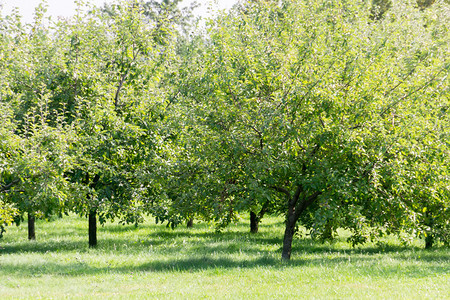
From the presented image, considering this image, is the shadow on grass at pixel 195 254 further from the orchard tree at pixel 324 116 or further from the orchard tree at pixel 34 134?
the orchard tree at pixel 34 134

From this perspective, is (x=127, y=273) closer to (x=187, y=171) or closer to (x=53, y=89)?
(x=187, y=171)

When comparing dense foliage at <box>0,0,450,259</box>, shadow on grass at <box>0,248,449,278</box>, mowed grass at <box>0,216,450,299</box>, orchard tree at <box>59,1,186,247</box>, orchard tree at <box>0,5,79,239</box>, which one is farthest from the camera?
orchard tree at <box>59,1,186,247</box>

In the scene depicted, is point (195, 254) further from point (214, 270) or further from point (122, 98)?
point (122, 98)

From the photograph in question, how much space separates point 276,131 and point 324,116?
1494 mm

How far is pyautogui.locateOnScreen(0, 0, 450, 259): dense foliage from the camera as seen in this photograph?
38.9 ft

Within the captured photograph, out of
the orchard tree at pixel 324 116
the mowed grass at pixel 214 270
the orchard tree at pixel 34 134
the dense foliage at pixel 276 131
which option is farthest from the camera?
the orchard tree at pixel 34 134

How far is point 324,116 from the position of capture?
41.5ft

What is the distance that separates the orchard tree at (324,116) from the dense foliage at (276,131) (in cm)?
5

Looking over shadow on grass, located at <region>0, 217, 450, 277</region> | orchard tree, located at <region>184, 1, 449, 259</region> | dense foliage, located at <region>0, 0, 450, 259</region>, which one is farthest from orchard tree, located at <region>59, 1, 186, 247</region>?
orchard tree, located at <region>184, 1, 449, 259</region>

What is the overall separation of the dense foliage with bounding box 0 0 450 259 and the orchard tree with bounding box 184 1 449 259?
53 mm

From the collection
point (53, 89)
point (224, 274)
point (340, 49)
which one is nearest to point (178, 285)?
point (224, 274)

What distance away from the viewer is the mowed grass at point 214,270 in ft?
32.1

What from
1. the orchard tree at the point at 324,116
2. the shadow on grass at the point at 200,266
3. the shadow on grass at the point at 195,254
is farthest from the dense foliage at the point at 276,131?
the shadow on grass at the point at 195,254

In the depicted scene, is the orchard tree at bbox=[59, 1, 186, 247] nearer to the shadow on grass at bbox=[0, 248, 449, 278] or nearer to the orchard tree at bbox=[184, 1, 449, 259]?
the shadow on grass at bbox=[0, 248, 449, 278]
